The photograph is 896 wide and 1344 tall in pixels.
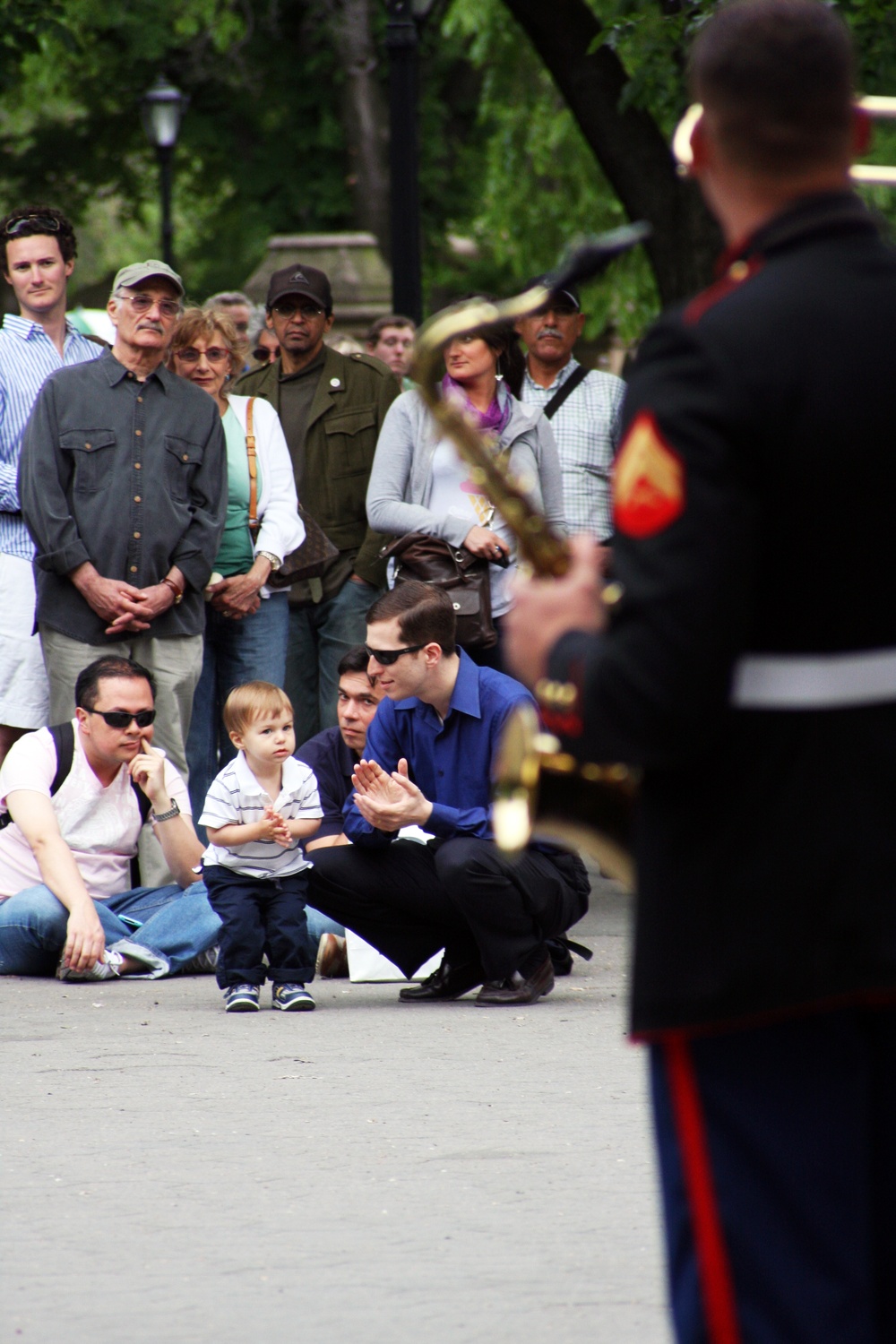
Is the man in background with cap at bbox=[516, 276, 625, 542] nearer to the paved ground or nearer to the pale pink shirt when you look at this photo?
the pale pink shirt

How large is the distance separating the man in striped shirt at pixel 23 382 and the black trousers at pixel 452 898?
5.29 ft

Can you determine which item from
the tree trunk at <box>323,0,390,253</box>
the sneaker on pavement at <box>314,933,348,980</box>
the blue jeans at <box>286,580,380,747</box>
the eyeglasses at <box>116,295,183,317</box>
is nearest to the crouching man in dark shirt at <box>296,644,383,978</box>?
the sneaker on pavement at <box>314,933,348,980</box>

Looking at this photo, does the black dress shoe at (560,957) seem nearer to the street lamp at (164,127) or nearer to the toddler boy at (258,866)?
the toddler boy at (258,866)

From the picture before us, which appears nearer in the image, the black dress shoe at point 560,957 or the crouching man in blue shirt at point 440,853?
the crouching man in blue shirt at point 440,853

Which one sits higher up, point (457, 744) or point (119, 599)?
point (119, 599)

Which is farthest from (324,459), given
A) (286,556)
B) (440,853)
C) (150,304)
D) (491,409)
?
(440,853)

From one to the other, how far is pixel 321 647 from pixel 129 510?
1289mm

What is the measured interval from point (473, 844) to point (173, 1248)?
9.21 feet

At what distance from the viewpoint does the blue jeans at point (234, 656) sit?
8.24 metres

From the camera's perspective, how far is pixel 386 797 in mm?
6570

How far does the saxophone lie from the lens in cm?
235

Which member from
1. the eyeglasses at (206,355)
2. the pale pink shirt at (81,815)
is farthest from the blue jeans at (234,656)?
the eyeglasses at (206,355)

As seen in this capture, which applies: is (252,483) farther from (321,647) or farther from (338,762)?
(338,762)

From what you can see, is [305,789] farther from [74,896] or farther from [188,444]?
[188,444]
